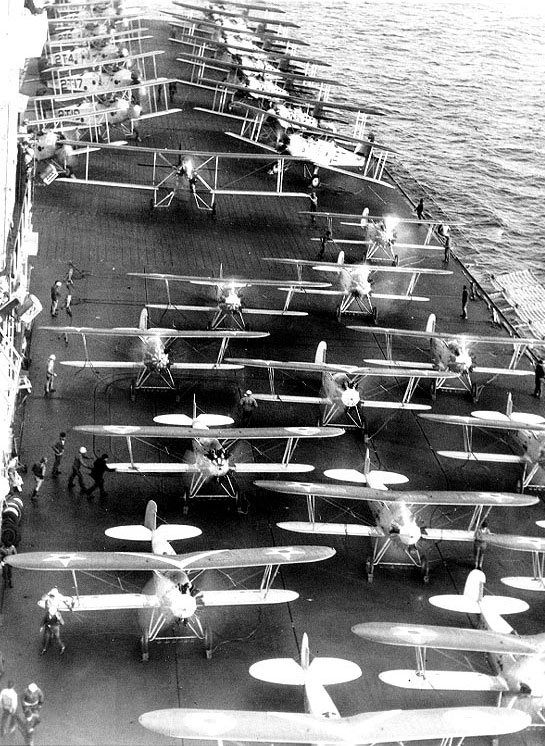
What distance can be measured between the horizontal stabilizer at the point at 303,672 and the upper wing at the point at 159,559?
3.57 meters

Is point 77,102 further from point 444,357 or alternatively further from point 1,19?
point 444,357

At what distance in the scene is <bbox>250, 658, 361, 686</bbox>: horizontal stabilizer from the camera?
1222 inches

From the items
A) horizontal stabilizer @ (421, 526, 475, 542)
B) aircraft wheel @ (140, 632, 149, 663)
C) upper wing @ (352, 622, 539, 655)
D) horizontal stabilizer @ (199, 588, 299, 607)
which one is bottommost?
aircraft wheel @ (140, 632, 149, 663)

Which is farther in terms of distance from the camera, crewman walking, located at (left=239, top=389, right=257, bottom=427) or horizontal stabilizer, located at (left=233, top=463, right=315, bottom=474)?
crewman walking, located at (left=239, top=389, right=257, bottom=427)

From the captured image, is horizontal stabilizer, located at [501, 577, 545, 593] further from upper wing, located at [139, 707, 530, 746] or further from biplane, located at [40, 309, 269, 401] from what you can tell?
biplane, located at [40, 309, 269, 401]

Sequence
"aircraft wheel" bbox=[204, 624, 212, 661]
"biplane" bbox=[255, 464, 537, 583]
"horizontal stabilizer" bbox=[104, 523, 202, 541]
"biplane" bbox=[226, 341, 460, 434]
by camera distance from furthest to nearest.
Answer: "biplane" bbox=[226, 341, 460, 434] → "biplane" bbox=[255, 464, 537, 583] → "horizontal stabilizer" bbox=[104, 523, 202, 541] → "aircraft wheel" bbox=[204, 624, 212, 661]

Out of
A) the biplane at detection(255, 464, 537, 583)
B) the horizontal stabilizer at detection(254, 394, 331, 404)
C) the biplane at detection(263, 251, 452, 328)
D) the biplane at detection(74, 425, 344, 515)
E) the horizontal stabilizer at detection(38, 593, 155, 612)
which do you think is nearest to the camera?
the horizontal stabilizer at detection(38, 593, 155, 612)

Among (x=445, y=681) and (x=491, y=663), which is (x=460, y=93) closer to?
(x=491, y=663)

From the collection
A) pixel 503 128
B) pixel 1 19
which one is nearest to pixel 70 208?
pixel 1 19

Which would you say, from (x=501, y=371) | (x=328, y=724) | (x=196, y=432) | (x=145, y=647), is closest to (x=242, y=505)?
(x=196, y=432)

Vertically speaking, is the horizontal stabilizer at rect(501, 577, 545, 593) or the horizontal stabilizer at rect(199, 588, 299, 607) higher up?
the horizontal stabilizer at rect(501, 577, 545, 593)

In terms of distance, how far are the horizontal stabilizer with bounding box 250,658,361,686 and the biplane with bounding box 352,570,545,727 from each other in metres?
1.17

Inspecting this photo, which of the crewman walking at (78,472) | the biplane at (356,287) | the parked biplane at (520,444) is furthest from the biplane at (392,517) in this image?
the biplane at (356,287)

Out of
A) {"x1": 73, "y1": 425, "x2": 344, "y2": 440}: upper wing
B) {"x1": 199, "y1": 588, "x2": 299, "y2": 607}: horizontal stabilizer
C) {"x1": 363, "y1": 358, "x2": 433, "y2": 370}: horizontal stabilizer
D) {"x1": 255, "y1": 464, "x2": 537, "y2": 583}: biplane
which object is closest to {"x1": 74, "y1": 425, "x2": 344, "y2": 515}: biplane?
{"x1": 73, "y1": 425, "x2": 344, "y2": 440}: upper wing
